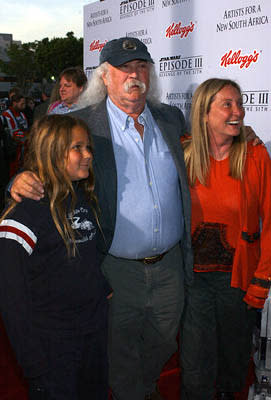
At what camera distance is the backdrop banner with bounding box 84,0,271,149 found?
3.90 metres

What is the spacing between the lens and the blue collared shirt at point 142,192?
8.03 ft

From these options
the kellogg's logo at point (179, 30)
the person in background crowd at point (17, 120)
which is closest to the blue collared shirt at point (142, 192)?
the kellogg's logo at point (179, 30)

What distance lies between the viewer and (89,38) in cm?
697

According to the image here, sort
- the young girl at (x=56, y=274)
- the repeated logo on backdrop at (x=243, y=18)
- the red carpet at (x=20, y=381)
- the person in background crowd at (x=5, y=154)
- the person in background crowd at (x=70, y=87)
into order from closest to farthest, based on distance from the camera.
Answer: the young girl at (x=56, y=274)
the red carpet at (x=20, y=381)
the repeated logo on backdrop at (x=243, y=18)
the person in background crowd at (x=70, y=87)
the person in background crowd at (x=5, y=154)

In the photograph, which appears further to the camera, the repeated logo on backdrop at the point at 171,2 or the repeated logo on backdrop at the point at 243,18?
the repeated logo on backdrop at the point at 171,2

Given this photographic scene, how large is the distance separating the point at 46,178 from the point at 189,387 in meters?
1.73

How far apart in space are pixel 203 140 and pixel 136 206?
1.85ft

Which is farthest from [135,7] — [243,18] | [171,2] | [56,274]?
[56,274]

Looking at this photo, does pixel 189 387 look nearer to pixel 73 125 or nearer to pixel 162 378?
pixel 162 378

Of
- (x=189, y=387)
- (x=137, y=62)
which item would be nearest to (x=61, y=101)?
(x=137, y=62)

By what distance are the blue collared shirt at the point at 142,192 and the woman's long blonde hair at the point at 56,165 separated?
511 millimetres

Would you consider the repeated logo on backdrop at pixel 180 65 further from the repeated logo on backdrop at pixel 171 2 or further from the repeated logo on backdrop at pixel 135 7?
the repeated logo on backdrop at pixel 135 7

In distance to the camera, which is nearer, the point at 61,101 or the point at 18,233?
the point at 18,233

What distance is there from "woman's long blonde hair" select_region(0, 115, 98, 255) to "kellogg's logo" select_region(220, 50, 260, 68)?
2.56 metres
